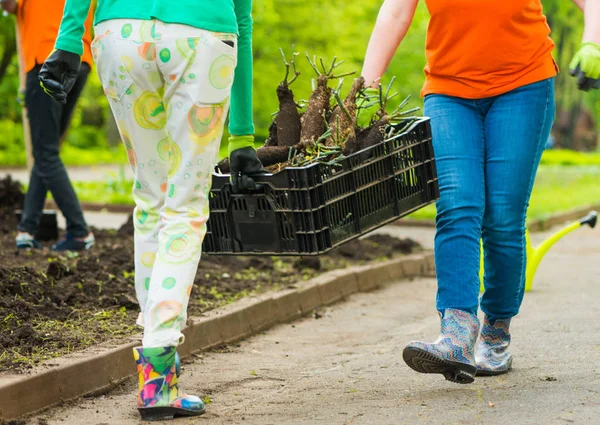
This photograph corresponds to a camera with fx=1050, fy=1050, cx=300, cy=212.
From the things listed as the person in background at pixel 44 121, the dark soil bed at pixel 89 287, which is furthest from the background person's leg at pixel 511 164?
the person in background at pixel 44 121

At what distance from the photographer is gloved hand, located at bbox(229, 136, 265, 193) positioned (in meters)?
4.11

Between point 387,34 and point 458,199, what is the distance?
83cm

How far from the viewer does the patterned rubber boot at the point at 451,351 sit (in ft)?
13.7

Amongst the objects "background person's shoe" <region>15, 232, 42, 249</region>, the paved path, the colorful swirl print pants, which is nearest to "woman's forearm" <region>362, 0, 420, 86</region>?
the colorful swirl print pants

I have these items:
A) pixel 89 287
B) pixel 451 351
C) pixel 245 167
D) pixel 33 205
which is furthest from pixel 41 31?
pixel 451 351

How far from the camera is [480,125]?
4.52 metres

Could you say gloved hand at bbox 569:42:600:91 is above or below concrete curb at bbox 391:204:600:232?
above

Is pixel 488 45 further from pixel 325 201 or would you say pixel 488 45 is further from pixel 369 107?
pixel 325 201

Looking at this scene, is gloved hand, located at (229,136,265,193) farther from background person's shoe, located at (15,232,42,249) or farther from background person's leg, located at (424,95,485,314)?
background person's shoe, located at (15,232,42,249)

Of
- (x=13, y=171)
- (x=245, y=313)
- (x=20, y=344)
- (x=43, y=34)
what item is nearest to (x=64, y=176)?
(x=43, y=34)

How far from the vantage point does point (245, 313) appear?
243 inches

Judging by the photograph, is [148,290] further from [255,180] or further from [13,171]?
[13,171]

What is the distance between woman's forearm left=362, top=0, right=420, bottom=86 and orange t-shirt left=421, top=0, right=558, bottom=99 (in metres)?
0.20

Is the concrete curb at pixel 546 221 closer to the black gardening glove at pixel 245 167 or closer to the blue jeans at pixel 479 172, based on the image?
the blue jeans at pixel 479 172
